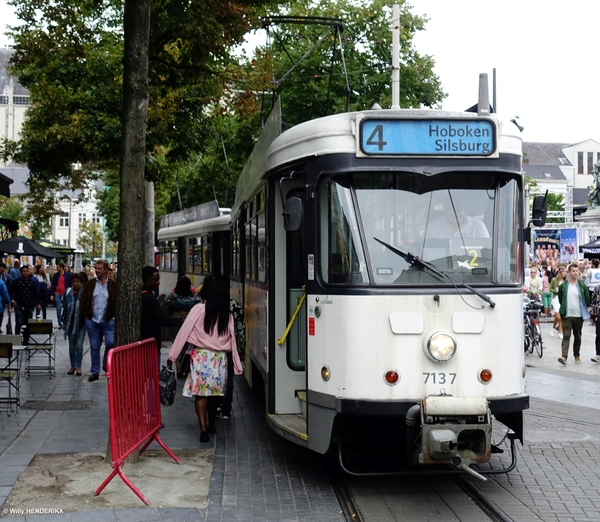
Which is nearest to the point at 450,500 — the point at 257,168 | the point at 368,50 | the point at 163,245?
the point at 257,168

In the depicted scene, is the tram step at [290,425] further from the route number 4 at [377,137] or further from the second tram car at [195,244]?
the second tram car at [195,244]

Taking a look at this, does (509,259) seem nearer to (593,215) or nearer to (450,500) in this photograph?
(450,500)

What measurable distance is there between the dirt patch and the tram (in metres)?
1.00

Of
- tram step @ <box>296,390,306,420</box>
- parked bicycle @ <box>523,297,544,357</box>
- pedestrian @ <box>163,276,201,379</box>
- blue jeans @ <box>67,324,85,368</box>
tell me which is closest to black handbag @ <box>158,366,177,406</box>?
tram step @ <box>296,390,306,420</box>

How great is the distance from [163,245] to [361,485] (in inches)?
882

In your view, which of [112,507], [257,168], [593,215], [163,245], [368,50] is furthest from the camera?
[593,215]

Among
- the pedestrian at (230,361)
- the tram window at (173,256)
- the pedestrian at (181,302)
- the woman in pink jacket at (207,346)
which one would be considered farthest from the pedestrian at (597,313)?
the tram window at (173,256)

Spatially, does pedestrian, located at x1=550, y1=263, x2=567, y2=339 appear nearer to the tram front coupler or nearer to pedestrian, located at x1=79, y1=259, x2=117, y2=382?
pedestrian, located at x1=79, y1=259, x2=117, y2=382

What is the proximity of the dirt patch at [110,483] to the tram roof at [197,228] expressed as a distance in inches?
436

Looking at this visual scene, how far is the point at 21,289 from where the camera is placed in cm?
1933

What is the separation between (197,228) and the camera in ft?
74.0

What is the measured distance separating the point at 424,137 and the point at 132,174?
2.74 metres

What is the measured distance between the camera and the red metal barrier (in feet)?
22.2

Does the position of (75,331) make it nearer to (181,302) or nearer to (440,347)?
(181,302)
